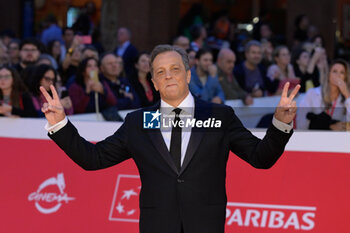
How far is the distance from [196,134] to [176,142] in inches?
4.6

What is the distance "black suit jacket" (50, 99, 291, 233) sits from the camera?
416cm

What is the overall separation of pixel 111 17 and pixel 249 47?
4.29 metres

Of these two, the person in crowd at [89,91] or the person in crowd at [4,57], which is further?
the person in crowd at [4,57]

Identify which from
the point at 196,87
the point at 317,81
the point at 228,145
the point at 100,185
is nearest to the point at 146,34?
the point at 317,81

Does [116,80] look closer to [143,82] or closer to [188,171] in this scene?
[143,82]

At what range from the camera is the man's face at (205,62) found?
36.9ft

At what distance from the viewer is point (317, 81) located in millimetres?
13367

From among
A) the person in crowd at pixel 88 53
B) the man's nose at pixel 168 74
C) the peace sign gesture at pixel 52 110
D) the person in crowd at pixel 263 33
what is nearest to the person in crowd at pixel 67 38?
the person in crowd at pixel 88 53

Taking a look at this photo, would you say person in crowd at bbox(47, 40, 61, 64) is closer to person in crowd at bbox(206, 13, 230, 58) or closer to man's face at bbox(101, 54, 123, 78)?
man's face at bbox(101, 54, 123, 78)

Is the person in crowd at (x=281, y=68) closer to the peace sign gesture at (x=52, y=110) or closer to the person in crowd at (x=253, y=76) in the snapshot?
the person in crowd at (x=253, y=76)

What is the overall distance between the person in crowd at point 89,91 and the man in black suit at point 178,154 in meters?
5.09

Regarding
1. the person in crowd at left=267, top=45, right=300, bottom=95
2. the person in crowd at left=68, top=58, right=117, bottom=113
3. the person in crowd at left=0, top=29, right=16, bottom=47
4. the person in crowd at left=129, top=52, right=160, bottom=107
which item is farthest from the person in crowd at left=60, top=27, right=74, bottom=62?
the person in crowd at left=68, top=58, right=117, bottom=113

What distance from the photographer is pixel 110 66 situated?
10.6m

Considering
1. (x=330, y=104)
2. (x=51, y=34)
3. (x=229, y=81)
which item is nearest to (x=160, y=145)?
(x=330, y=104)
